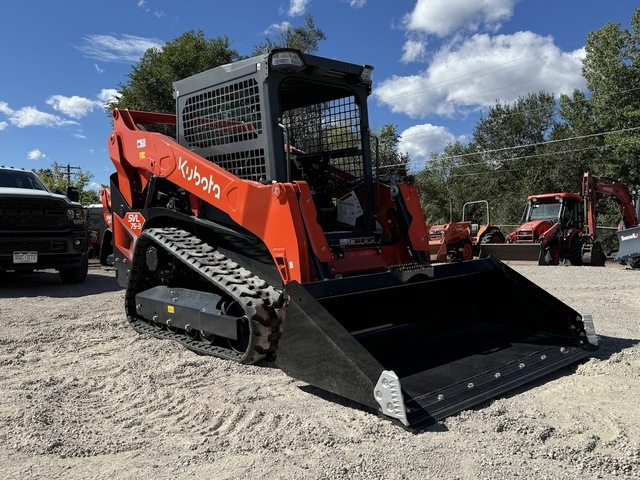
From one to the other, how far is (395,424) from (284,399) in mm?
830

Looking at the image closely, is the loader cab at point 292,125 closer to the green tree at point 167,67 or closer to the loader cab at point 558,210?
the loader cab at point 558,210

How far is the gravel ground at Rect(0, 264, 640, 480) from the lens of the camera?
107 inches

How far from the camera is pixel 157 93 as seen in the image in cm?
2325

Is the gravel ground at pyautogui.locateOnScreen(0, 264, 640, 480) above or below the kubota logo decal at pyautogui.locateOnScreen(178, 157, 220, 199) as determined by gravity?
below

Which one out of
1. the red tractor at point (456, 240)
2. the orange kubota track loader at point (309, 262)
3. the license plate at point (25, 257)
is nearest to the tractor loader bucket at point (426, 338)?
the orange kubota track loader at point (309, 262)

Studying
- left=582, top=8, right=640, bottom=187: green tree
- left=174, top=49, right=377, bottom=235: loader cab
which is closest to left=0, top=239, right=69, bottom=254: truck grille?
left=174, top=49, right=377, bottom=235: loader cab

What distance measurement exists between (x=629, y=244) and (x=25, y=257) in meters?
13.5

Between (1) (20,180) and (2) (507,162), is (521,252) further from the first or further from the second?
(2) (507,162)

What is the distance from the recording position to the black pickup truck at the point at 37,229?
940cm

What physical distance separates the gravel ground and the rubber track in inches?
6.6

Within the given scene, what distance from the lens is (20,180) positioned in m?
10.6

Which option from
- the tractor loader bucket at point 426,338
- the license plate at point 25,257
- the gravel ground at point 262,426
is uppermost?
the license plate at point 25,257

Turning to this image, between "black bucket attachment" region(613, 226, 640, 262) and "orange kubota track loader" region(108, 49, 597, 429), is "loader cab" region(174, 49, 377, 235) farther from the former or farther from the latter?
"black bucket attachment" region(613, 226, 640, 262)

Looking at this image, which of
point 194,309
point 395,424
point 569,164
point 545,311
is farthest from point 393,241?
point 569,164
